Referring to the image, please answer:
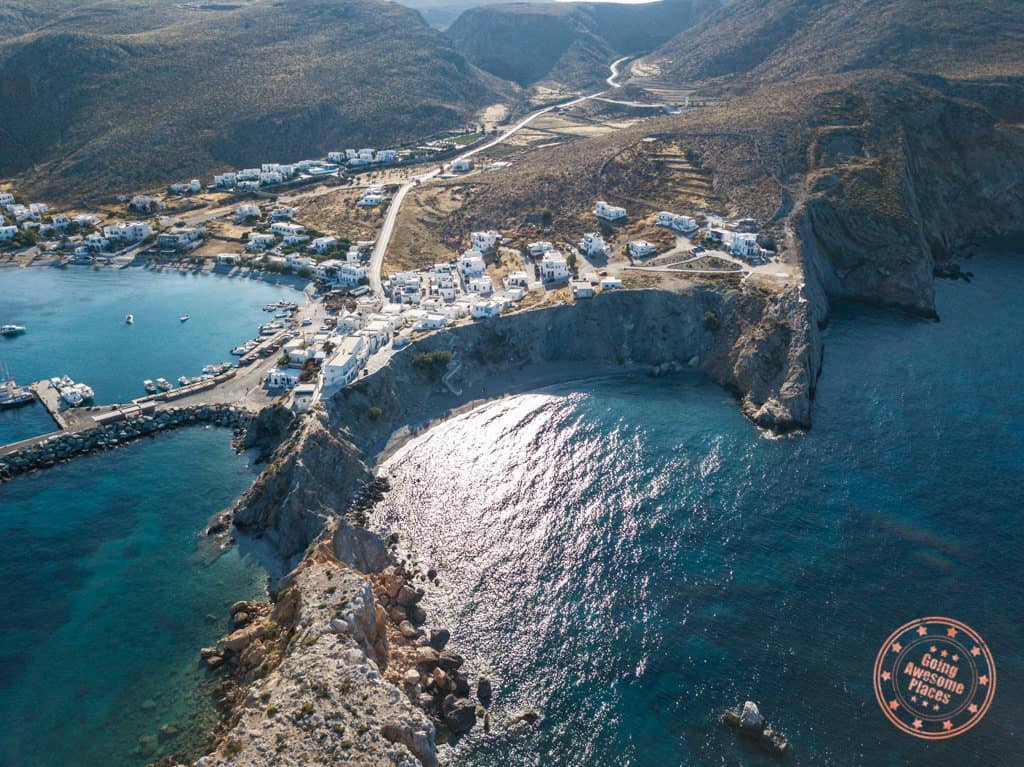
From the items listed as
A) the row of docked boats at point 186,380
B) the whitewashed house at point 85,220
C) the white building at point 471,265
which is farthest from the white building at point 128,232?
the white building at point 471,265

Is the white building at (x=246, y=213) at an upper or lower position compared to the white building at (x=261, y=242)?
upper


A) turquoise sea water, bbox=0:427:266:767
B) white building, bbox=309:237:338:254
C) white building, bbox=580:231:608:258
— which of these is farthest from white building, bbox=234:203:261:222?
turquoise sea water, bbox=0:427:266:767

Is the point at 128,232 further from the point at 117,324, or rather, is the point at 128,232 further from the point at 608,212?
the point at 608,212

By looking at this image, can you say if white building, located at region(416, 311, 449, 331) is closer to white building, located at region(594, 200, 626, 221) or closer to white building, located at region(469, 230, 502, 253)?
white building, located at region(469, 230, 502, 253)

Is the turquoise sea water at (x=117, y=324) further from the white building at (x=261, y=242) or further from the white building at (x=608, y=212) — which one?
the white building at (x=608, y=212)

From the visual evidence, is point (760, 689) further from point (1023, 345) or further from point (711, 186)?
point (711, 186)

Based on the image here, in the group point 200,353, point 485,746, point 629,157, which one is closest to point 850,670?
point 485,746
